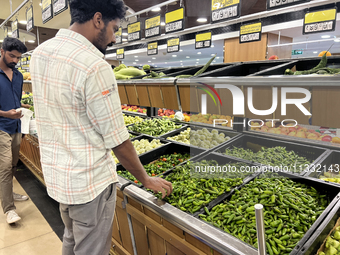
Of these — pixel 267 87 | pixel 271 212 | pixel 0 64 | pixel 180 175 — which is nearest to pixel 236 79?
pixel 267 87

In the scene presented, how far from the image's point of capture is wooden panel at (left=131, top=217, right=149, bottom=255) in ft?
7.06

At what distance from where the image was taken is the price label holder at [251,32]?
4293 millimetres

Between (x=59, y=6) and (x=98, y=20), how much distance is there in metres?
2.99

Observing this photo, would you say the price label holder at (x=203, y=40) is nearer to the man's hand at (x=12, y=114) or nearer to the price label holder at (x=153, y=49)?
the price label holder at (x=153, y=49)

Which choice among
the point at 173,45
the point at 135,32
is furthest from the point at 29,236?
the point at 173,45

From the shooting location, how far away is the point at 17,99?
12.1 feet

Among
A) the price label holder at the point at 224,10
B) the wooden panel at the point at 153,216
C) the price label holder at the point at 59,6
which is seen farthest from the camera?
the price label holder at the point at 59,6

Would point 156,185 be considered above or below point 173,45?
below

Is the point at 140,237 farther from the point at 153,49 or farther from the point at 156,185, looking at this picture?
the point at 153,49

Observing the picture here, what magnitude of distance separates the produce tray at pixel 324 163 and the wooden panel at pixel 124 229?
1.77m

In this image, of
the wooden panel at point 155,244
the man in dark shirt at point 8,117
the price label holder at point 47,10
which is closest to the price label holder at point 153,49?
the price label holder at point 47,10

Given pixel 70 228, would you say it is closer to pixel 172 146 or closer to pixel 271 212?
pixel 271 212

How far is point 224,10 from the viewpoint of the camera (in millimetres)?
2906

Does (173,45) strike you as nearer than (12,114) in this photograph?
No
